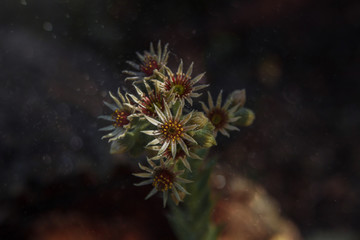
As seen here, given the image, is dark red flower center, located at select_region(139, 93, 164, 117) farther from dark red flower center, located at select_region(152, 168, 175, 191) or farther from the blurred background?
the blurred background

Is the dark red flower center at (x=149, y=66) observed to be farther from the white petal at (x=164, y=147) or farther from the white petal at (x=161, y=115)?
the white petal at (x=164, y=147)

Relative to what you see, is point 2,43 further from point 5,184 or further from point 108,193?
point 108,193

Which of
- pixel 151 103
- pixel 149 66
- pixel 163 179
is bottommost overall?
pixel 163 179

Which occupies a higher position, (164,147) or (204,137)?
(204,137)

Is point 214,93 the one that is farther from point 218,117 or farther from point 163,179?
point 163,179

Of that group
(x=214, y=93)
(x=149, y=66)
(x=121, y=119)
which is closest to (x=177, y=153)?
(x=121, y=119)

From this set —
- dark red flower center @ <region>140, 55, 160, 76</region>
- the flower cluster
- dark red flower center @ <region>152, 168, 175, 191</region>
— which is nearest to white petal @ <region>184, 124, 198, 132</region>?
the flower cluster

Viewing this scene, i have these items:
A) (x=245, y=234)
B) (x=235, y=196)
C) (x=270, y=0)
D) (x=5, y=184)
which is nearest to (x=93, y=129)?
(x=5, y=184)

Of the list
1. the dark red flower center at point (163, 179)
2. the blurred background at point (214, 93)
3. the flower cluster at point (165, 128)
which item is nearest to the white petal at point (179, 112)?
the flower cluster at point (165, 128)
